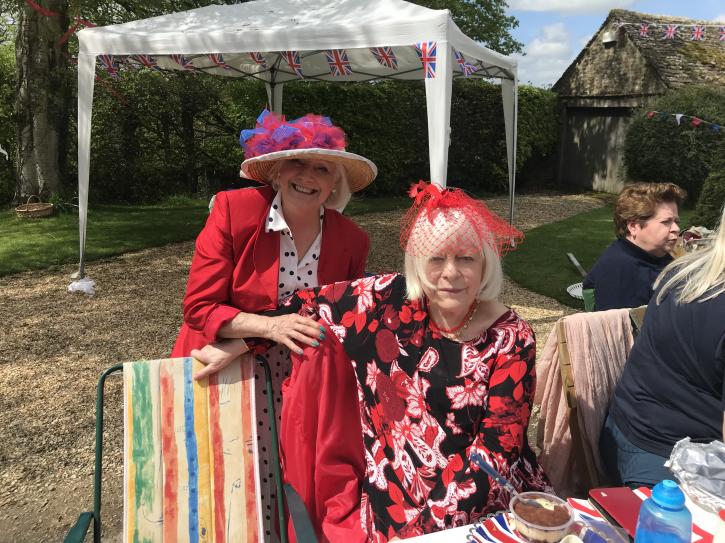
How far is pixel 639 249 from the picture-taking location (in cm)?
294

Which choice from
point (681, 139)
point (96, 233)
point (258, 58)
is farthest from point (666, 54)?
point (96, 233)

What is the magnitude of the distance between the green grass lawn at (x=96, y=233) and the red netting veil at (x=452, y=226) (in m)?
6.60

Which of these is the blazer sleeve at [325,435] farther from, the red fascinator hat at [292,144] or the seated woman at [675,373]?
the seated woman at [675,373]

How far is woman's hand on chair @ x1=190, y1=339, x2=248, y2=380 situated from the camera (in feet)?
5.98

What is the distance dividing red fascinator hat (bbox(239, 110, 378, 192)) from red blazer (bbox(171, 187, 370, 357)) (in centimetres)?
12

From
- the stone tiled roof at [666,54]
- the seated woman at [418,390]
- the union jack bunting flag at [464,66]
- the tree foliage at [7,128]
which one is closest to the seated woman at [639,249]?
the seated woman at [418,390]

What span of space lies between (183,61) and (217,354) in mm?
7194

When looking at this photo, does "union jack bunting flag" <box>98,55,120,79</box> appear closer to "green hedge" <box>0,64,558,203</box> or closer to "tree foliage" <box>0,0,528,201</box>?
"tree foliage" <box>0,0,528,201</box>

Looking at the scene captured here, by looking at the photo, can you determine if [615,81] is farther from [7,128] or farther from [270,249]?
[270,249]

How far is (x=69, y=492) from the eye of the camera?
2.95 m

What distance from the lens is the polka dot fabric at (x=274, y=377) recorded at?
2.02 metres

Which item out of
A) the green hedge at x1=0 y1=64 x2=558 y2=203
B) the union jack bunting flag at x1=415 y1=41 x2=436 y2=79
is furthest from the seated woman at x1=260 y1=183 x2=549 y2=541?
the green hedge at x1=0 y1=64 x2=558 y2=203

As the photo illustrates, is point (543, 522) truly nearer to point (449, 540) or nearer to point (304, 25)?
point (449, 540)

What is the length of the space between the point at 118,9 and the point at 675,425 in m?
10.7
